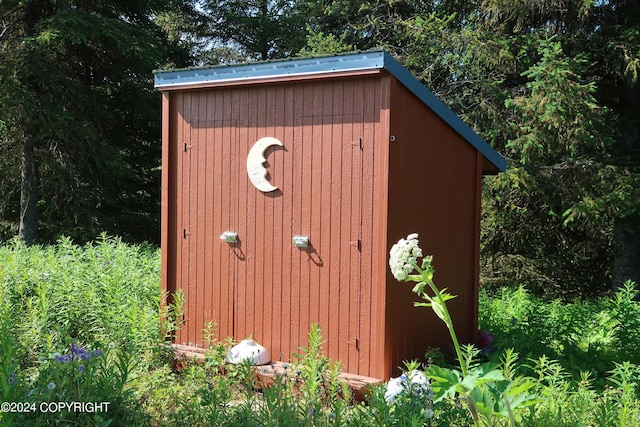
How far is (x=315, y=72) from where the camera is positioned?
16.6ft

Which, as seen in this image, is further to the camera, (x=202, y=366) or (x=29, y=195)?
(x=29, y=195)

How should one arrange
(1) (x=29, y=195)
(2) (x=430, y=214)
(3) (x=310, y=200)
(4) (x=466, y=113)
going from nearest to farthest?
(3) (x=310, y=200) < (2) (x=430, y=214) < (4) (x=466, y=113) < (1) (x=29, y=195)

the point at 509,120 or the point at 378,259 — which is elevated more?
the point at 509,120

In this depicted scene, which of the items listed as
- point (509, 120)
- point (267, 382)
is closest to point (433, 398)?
point (267, 382)

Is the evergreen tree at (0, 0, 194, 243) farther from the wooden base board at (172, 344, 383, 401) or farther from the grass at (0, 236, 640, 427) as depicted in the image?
the wooden base board at (172, 344, 383, 401)

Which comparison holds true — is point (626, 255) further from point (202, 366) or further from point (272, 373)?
point (202, 366)

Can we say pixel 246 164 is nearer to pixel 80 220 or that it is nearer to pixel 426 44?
pixel 426 44

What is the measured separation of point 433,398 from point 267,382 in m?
1.92

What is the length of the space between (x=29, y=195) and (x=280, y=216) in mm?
8560

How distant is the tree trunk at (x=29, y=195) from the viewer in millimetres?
11820

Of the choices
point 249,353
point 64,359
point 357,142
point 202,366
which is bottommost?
point 202,366

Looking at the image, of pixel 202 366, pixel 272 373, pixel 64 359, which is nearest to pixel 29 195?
pixel 202 366

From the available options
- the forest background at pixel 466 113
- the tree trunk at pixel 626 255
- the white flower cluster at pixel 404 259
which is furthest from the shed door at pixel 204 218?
the tree trunk at pixel 626 255

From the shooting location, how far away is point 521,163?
402 inches
